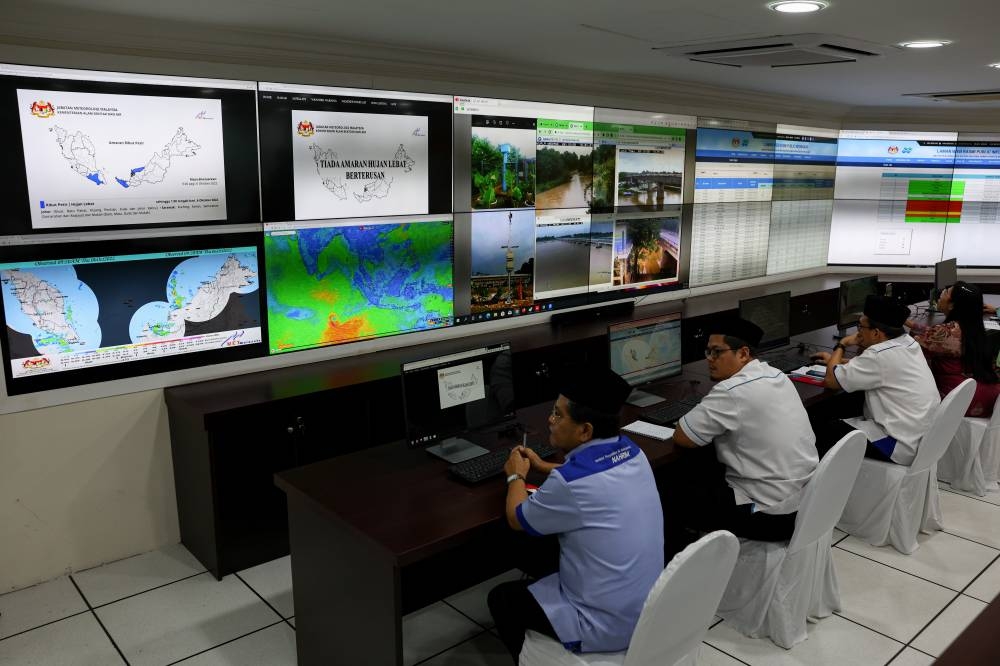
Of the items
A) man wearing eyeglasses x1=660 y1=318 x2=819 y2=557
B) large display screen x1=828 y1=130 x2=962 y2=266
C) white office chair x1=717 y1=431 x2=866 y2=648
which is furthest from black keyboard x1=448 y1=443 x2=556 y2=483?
large display screen x1=828 y1=130 x2=962 y2=266

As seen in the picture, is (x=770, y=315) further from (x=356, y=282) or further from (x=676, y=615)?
(x=676, y=615)

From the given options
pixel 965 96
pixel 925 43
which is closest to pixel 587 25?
pixel 925 43

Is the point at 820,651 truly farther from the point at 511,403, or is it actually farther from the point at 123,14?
the point at 123,14

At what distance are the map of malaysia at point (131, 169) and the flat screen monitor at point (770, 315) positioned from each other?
3231mm

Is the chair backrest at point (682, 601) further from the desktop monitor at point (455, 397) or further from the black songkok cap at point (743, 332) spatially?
the black songkok cap at point (743, 332)

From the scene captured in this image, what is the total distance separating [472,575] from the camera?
142 inches

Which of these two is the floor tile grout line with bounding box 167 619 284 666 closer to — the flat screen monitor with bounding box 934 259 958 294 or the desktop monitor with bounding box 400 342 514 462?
the desktop monitor with bounding box 400 342 514 462

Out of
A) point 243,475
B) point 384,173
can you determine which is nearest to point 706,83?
point 384,173

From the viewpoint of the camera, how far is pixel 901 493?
387 centimetres

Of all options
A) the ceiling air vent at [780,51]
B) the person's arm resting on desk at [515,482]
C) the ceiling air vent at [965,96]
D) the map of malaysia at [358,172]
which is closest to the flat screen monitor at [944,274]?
the ceiling air vent at [965,96]

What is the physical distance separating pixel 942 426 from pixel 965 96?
3.78 metres

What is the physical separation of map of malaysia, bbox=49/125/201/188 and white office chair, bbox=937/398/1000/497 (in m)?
4.62

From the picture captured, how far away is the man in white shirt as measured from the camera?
387 cm

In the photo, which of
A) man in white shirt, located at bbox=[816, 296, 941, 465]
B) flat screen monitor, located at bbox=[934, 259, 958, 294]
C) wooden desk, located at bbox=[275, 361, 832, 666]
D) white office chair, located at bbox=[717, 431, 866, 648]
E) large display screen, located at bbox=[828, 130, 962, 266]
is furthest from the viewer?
large display screen, located at bbox=[828, 130, 962, 266]
